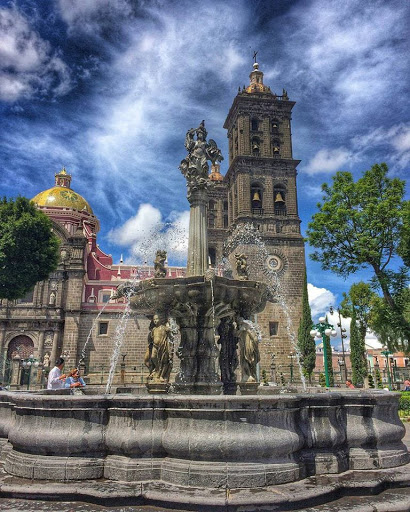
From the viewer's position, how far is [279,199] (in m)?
34.0

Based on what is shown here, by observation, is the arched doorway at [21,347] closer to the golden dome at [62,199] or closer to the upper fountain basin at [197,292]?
the golden dome at [62,199]

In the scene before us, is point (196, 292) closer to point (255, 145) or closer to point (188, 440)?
point (188, 440)

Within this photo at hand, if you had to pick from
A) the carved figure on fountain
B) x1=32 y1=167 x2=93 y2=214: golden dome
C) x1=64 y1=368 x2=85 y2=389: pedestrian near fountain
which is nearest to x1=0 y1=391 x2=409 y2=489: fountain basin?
the carved figure on fountain

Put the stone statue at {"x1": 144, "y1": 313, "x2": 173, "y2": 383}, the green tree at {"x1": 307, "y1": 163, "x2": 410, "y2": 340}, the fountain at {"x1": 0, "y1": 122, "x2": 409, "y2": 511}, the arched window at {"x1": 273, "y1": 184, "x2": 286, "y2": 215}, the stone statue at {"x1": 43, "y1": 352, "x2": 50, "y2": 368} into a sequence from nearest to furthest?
the fountain at {"x1": 0, "y1": 122, "x2": 409, "y2": 511} → the stone statue at {"x1": 144, "y1": 313, "x2": 173, "y2": 383} → the green tree at {"x1": 307, "y1": 163, "x2": 410, "y2": 340} → the stone statue at {"x1": 43, "y1": 352, "x2": 50, "y2": 368} → the arched window at {"x1": 273, "y1": 184, "x2": 286, "y2": 215}

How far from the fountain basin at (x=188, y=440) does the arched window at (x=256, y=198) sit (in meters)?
29.4

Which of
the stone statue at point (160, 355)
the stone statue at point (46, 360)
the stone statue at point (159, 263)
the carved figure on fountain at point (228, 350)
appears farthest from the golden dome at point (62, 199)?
the stone statue at point (160, 355)

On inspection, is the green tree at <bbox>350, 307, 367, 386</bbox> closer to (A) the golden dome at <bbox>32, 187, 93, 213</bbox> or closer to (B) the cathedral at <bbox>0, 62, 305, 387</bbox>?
(B) the cathedral at <bbox>0, 62, 305, 387</bbox>

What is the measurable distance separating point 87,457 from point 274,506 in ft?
6.54

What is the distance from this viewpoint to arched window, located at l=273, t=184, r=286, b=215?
3412 cm

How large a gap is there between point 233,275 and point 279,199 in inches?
319

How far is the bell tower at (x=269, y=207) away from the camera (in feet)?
102

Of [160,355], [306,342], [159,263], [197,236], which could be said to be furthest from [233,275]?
[160,355]

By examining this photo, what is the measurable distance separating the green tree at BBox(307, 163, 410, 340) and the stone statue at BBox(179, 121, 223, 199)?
11.0 meters

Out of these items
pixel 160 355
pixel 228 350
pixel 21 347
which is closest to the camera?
pixel 160 355
